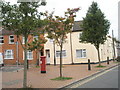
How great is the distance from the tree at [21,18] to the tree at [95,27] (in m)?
13.1

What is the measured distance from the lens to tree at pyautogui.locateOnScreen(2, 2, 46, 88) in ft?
25.3

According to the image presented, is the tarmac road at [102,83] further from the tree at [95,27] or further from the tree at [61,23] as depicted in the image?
the tree at [95,27]

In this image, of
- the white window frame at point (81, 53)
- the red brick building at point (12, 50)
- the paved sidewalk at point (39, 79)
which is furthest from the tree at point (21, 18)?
the red brick building at point (12, 50)

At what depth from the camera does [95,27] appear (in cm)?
2105

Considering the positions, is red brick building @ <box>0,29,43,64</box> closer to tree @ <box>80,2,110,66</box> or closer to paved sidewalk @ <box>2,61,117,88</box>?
tree @ <box>80,2,110,66</box>

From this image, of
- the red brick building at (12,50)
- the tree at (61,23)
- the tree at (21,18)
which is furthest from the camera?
the red brick building at (12,50)

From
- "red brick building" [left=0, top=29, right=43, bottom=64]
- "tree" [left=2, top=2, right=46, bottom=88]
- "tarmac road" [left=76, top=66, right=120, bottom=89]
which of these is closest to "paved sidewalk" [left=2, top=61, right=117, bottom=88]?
"tarmac road" [left=76, top=66, right=120, bottom=89]

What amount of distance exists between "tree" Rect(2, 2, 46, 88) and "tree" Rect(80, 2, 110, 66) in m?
13.1

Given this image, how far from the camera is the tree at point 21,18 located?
25.3ft

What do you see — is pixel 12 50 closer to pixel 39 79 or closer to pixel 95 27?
pixel 95 27

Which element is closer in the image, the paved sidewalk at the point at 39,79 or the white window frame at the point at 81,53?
the paved sidewalk at the point at 39,79

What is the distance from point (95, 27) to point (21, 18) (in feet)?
47.2

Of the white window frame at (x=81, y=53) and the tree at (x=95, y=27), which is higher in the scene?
the tree at (x=95, y=27)

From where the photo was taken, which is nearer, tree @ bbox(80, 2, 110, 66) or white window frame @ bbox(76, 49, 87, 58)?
tree @ bbox(80, 2, 110, 66)
